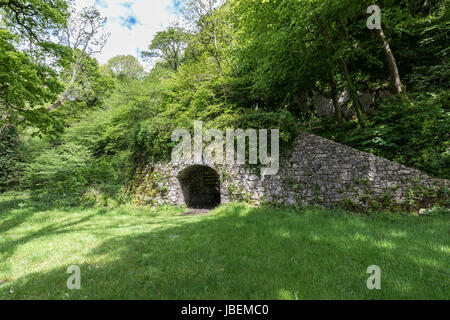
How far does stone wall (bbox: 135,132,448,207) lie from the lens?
236 inches

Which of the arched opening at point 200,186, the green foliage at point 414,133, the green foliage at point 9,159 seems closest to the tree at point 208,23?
the arched opening at point 200,186

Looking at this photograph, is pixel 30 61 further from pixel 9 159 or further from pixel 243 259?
pixel 243 259

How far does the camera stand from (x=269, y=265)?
3207 mm

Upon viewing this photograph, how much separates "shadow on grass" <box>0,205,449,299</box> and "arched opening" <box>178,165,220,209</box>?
5.49 m

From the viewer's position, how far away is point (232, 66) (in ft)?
41.8

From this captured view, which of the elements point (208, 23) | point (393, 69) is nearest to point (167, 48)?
point (208, 23)

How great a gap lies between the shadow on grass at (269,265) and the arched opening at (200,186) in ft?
18.0

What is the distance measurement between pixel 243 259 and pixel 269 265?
52cm

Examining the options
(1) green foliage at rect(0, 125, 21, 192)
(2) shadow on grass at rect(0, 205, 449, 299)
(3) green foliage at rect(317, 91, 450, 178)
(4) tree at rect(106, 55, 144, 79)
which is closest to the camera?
(2) shadow on grass at rect(0, 205, 449, 299)

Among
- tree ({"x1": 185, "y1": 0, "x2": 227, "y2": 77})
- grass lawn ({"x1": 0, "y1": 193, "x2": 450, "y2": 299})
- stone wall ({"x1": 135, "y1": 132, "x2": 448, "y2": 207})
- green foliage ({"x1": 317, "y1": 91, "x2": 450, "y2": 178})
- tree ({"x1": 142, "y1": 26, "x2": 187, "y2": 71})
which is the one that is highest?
tree ({"x1": 142, "y1": 26, "x2": 187, "y2": 71})

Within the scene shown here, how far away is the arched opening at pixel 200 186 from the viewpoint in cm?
1062

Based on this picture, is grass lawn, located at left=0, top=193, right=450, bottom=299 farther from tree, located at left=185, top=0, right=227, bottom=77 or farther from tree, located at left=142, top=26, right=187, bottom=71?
tree, located at left=142, top=26, right=187, bottom=71

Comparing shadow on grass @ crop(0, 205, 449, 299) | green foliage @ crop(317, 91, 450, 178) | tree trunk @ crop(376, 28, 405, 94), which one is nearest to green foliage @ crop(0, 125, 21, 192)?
shadow on grass @ crop(0, 205, 449, 299)
